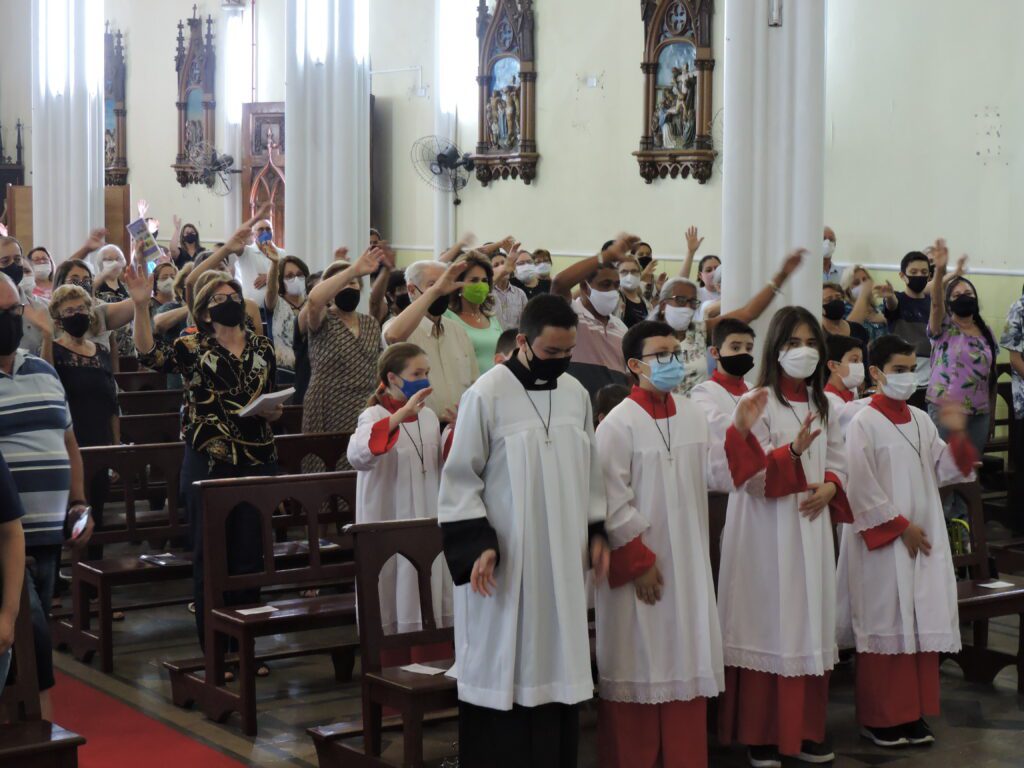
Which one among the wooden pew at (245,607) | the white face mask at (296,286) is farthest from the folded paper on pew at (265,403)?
the white face mask at (296,286)

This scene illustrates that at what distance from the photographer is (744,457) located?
16.9ft

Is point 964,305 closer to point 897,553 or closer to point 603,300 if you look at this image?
point 603,300

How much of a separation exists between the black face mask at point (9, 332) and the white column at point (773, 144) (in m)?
3.70

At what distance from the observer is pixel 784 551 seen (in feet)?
17.3

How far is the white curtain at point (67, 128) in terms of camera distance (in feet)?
52.6

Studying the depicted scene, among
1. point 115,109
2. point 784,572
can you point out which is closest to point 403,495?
point 784,572

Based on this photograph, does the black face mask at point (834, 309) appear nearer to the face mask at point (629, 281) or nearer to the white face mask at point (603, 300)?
the face mask at point (629, 281)

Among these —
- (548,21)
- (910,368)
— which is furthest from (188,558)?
(548,21)

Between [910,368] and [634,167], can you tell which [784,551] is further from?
[634,167]

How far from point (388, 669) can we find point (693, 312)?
3118mm

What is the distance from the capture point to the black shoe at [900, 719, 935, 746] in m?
5.59

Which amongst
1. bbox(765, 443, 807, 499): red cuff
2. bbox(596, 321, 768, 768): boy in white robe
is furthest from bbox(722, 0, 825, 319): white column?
bbox(596, 321, 768, 768): boy in white robe

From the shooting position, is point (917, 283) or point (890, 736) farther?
point (917, 283)

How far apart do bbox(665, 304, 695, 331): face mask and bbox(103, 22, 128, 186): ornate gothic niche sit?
19.8 meters
